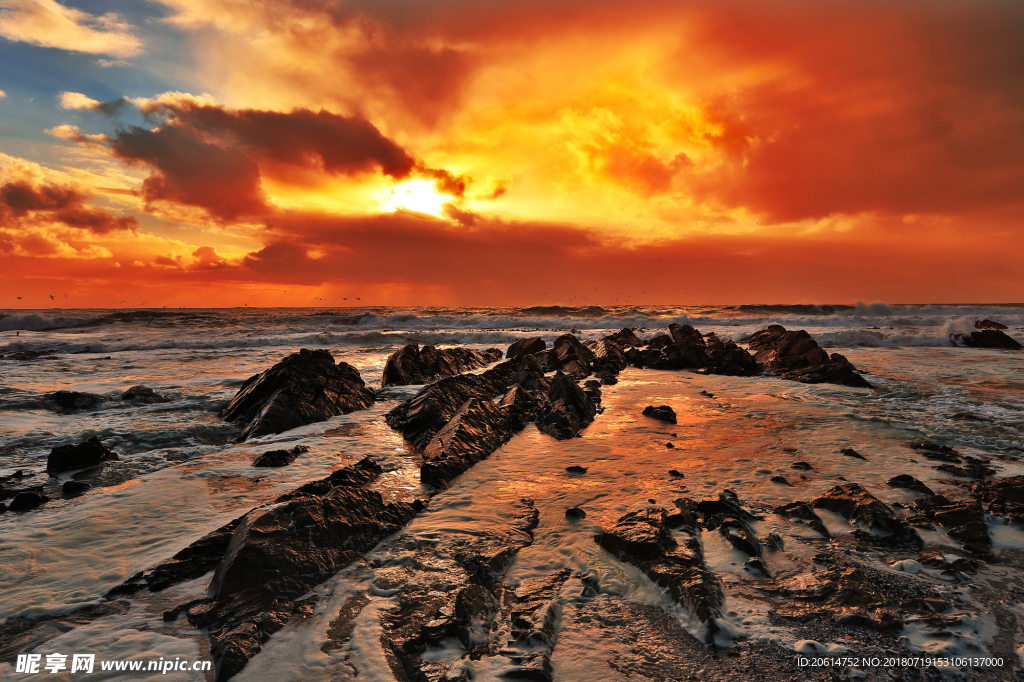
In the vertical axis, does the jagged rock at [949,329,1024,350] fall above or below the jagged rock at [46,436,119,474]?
above

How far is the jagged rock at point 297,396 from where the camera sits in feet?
24.6

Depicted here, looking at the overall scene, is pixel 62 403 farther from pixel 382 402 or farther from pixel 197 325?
pixel 197 325

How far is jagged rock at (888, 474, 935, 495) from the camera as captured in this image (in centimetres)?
464

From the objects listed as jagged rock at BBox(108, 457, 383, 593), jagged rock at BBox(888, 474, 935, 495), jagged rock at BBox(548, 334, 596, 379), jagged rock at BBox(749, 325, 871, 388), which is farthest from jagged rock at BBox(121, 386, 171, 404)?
jagged rock at BBox(749, 325, 871, 388)

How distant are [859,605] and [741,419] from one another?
5053 millimetres

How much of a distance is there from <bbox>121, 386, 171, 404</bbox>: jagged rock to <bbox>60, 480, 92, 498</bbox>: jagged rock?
4690 millimetres

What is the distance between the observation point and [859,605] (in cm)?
289

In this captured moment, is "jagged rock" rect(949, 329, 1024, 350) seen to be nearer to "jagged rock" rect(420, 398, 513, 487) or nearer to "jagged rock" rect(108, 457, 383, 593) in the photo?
"jagged rock" rect(420, 398, 513, 487)

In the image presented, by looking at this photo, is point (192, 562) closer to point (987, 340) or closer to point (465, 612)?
point (465, 612)

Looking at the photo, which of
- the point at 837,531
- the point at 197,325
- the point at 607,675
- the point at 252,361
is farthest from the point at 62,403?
the point at 197,325

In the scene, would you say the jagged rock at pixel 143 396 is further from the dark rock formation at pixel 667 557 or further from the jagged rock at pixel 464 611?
the dark rock formation at pixel 667 557

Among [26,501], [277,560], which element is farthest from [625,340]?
[26,501]

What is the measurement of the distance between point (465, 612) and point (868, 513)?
3.67 metres

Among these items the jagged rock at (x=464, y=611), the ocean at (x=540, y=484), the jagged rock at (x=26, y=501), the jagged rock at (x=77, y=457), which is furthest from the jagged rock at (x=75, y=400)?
the jagged rock at (x=464, y=611)
